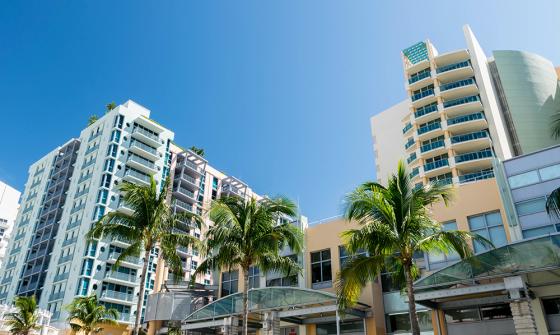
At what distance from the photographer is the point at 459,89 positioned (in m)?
54.5

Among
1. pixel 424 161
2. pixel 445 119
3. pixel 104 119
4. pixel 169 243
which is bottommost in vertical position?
pixel 169 243

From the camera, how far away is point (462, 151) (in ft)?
172

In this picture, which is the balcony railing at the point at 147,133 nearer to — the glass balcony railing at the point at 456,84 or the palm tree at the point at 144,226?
the glass balcony railing at the point at 456,84

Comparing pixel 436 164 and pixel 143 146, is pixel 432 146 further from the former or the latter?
pixel 143 146

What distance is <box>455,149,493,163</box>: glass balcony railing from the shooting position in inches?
1945

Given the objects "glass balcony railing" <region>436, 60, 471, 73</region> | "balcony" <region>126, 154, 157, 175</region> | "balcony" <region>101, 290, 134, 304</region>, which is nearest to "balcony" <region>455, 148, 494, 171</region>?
"glass balcony railing" <region>436, 60, 471, 73</region>

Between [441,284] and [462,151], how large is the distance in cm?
3731

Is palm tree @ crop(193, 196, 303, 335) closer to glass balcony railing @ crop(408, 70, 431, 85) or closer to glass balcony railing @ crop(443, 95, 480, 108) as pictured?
glass balcony railing @ crop(443, 95, 480, 108)

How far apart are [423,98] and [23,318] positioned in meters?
50.4

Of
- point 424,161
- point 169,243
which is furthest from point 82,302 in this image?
point 424,161

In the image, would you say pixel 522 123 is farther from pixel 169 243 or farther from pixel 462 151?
pixel 169 243

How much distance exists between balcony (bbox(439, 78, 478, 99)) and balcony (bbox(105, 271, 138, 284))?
163 feet

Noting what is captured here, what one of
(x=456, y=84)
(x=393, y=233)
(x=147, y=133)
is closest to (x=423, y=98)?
(x=456, y=84)

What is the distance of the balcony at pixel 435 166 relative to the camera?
51406 millimetres
